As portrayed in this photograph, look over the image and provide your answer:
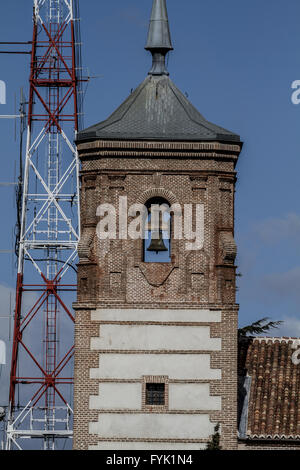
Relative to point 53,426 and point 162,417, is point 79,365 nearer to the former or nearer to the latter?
point 162,417

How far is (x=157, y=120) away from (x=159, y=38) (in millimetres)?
2967

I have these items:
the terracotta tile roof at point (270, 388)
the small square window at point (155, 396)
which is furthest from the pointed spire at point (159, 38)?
the small square window at point (155, 396)

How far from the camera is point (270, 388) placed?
66250 millimetres

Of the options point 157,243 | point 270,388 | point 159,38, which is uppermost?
point 159,38

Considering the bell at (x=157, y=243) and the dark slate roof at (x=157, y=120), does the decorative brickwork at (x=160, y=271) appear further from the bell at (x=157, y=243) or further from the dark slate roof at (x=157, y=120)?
the bell at (x=157, y=243)

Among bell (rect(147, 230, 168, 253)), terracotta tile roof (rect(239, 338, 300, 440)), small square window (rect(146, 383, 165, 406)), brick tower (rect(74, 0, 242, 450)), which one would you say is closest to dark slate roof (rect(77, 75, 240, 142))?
brick tower (rect(74, 0, 242, 450))

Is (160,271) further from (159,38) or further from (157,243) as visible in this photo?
(159,38)

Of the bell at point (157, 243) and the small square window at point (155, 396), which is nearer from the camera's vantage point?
the small square window at point (155, 396)

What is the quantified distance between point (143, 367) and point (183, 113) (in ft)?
25.7

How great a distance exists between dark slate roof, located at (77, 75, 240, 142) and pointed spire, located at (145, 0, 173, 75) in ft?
1.13

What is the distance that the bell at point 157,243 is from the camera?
65125 millimetres

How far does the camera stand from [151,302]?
6462 centimetres

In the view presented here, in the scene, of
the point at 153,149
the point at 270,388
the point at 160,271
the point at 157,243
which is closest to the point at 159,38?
the point at 153,149

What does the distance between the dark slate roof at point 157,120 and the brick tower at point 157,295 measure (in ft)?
0.19
